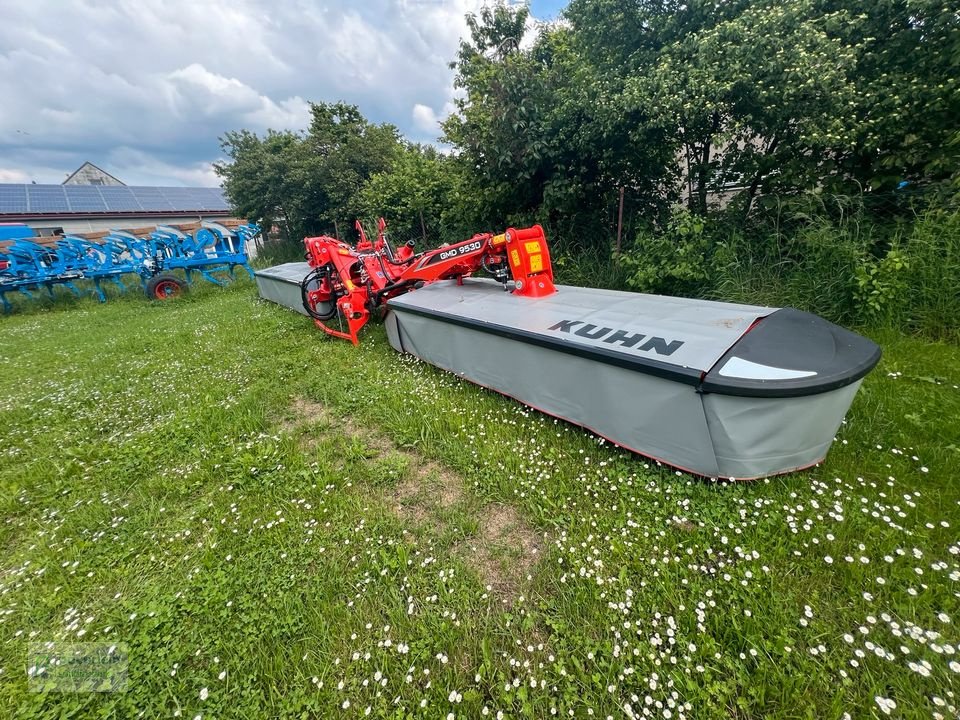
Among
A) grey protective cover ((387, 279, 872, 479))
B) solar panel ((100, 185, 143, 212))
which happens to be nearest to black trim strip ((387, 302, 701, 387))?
grey protective cover ((387, 279, 872, 479))

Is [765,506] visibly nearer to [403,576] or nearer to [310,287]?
[403,576]

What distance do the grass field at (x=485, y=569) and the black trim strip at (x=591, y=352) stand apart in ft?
1.98

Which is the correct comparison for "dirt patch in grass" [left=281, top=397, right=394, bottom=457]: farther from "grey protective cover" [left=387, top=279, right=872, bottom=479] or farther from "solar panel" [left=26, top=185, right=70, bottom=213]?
"solar panel" [left=26, top=185, right=70, bottom=213]

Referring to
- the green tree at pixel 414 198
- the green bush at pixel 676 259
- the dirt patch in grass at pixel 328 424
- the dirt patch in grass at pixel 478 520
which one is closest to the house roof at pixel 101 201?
the green tree at pixel 414 198

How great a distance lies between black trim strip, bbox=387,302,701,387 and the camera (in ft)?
6.21

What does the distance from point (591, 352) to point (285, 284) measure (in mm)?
6859

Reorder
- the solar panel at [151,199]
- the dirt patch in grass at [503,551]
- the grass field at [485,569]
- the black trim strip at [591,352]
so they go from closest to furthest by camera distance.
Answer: the grass field at [485,569] < the dirt patch in grass at [503,551] < the black trim strip at [591,352] < the solar panel at [151,199]

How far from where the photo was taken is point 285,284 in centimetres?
738

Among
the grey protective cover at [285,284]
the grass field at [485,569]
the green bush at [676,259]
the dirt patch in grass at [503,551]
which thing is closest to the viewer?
the grass field at [485,569]

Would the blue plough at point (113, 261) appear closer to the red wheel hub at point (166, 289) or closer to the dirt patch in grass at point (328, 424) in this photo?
the red wheel hub at point (166, 289)

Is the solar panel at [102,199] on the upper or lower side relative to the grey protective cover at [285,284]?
upper

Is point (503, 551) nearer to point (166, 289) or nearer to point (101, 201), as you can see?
point (166, 289)

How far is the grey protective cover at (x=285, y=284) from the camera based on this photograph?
7.03m

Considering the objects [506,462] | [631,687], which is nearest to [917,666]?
[631,687]
